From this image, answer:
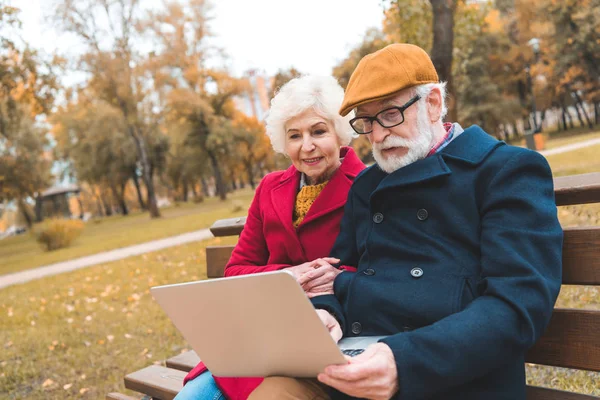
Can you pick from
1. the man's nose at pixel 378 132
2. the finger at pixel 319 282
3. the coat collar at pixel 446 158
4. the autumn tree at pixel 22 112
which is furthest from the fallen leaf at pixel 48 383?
the autumn tree at pixel 22 112

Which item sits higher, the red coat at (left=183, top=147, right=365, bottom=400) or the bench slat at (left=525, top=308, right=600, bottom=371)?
the red coat at (left=183, top=147, right=365, bottom=400)

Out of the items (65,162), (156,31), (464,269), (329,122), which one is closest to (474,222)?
(464,269)

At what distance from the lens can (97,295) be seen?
8141mm

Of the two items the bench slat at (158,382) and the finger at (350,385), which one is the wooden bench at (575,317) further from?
the bench slat at (158,382)

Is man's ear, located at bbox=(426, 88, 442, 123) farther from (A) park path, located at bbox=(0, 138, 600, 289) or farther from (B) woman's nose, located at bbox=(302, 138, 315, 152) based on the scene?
(A) park path, located at bbox=(0, 138, 600, 289)

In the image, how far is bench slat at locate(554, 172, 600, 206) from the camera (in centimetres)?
174

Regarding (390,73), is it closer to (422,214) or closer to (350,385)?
(422,214)

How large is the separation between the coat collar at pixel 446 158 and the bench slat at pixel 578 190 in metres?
0.25

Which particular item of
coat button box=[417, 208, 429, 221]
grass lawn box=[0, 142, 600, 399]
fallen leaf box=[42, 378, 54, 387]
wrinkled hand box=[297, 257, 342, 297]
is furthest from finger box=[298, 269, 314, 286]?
fallen leaf box=[42, 378, 54, 387]

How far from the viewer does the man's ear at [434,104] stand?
1890 millimetres

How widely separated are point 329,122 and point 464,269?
102cm

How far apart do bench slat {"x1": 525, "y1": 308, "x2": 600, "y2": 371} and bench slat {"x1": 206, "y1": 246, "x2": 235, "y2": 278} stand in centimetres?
163

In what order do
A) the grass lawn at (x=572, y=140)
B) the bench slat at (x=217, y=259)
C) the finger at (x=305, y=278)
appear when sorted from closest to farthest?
the finger at (x=305, y=278), the bench slat at (x=217, y=259), the grass lawn at (x=572, y=140)

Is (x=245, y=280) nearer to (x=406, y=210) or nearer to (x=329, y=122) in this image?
(x=406, y=210)
